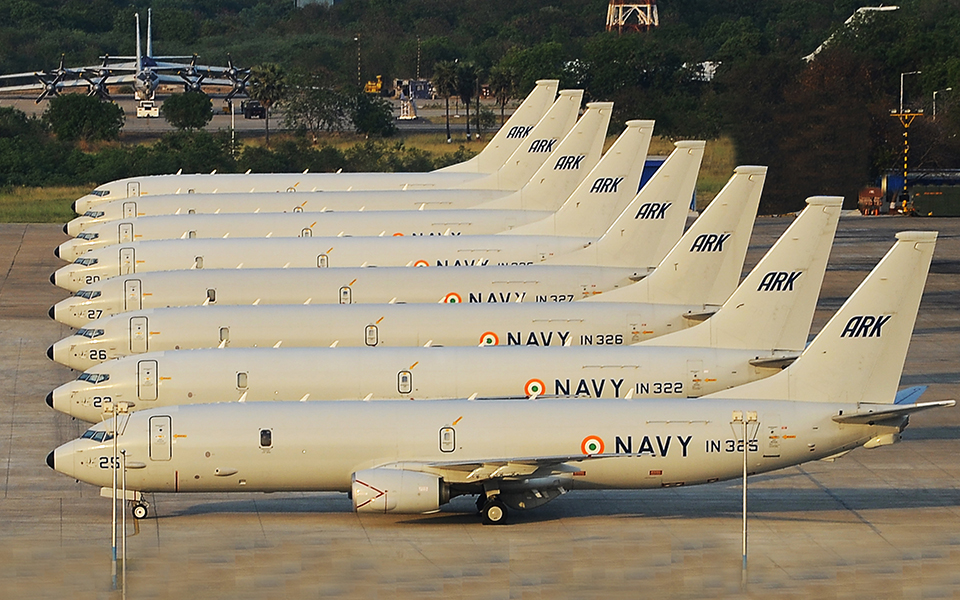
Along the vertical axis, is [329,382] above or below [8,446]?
above

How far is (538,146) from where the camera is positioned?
8112cm

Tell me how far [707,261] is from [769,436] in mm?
13763

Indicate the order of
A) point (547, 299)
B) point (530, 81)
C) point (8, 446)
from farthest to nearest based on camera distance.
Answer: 1. point (530, 81)
2. point (547, 299)
3. point (8, 446)

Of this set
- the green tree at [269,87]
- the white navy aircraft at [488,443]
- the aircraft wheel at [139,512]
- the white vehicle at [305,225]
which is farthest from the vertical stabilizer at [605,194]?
the green tree at [269,87]

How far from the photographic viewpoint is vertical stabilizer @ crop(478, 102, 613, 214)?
237ft

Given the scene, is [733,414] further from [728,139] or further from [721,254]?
[728,139]

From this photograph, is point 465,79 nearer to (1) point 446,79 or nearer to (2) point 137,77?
(1) point 446,79

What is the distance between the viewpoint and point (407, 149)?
135250 millimetres

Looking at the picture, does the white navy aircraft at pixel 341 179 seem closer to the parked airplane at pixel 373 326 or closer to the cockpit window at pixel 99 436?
the parked airplane at pixel 373 326

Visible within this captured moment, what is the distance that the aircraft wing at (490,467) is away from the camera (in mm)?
37188

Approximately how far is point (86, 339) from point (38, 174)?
74.8m

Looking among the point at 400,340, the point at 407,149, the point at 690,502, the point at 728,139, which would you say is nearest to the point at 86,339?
the point at 400,340

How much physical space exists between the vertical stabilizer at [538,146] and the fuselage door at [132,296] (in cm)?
2973

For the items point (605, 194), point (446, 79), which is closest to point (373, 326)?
point (605, 194)
